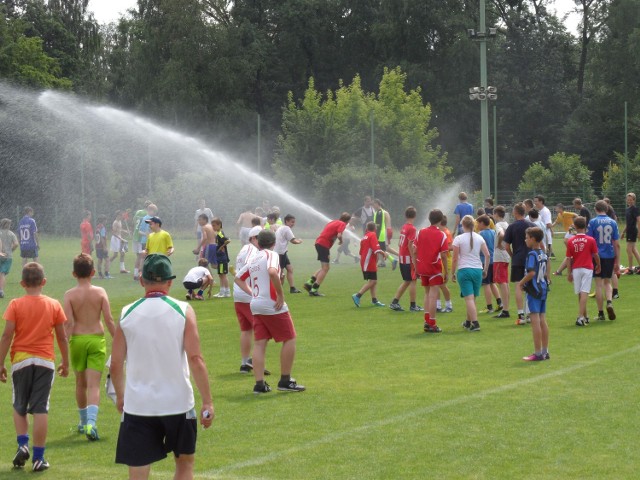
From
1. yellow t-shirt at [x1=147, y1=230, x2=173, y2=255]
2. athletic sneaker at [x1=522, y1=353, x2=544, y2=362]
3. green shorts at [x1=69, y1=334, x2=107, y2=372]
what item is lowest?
athletic sneaker at [x1=522, y1=353, x2=544, y2=362]

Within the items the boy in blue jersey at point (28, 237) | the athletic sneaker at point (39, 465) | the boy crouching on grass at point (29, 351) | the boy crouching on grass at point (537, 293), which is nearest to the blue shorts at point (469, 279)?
the boy crouching on grass at point (537, 293)

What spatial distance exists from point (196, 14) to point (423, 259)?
57686mm

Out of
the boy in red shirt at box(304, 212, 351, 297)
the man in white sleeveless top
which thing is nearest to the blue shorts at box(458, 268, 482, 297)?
the boy in red shirt at box(304, 212, 351, 297)

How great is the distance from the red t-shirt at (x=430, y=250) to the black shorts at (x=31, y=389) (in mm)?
9224

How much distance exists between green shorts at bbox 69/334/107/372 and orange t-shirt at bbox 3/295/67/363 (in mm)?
802

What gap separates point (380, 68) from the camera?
76000mm

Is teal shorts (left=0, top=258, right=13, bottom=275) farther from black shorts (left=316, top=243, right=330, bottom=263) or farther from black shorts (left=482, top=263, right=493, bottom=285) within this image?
black shorts (left=482, top=263, right=493, bottom=285)

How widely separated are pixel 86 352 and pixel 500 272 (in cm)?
1064

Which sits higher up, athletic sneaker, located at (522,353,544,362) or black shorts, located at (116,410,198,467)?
black shorts, located at (116,410,198,467)

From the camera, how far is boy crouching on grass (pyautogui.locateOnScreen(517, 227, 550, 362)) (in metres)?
13.8

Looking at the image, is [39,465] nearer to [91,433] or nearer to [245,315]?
[91,433]

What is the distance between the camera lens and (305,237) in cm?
4934

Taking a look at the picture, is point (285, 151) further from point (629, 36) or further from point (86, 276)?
point (86, 276)

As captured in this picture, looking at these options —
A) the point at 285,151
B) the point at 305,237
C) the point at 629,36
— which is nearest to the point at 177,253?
the point at 305,237
